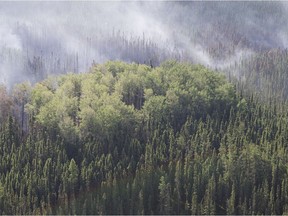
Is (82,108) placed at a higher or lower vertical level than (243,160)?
higher

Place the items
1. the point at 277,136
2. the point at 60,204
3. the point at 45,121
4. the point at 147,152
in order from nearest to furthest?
the point at 60,204 < the point at 147,152 < the point at 45,121 < the point at 277,136

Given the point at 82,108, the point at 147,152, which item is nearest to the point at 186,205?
the point at 147,152

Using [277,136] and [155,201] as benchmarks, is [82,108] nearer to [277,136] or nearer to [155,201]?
[155,201]

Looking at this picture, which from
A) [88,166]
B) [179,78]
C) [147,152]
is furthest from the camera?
[179,78]

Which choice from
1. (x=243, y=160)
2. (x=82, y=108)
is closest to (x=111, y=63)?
(x=82, y=108)

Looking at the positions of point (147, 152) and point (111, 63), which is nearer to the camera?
point (147, 152)

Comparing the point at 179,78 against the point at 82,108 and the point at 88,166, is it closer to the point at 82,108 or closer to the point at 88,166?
the point at 82,108

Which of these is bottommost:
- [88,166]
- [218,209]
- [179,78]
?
[218,209]
